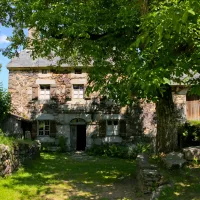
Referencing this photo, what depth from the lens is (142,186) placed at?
26.8ft

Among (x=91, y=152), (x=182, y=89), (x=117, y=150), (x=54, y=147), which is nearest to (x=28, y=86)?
(x=54, y=147)

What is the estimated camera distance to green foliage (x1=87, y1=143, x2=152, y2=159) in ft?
65.4

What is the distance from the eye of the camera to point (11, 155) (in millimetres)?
10781

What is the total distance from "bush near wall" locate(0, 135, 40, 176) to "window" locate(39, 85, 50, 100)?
8.26 m

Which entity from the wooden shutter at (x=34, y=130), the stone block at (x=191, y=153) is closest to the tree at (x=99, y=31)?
the stone block at (x=191, y=153)

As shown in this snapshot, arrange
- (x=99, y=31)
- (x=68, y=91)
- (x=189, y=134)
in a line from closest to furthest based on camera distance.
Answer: (x=99, y=31), (x=189, y=134), (x=68, y=91)

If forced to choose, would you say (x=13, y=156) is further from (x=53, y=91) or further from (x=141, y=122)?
(x=141, y=122)

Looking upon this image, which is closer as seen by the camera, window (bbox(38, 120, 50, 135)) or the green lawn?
the green lawn

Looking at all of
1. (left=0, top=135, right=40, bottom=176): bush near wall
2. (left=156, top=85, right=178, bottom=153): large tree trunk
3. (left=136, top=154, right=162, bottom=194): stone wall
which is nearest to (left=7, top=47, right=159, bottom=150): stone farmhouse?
(left=0, top=135, right=40, bottom=176): bush near wall

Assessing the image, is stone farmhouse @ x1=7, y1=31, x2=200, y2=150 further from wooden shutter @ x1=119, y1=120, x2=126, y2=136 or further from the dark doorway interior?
the dark doorway interior

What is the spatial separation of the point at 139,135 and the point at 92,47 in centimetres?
1160

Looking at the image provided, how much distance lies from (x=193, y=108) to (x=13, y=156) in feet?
47.8

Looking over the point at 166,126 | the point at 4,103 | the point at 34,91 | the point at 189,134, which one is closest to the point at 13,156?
the point at 166,126

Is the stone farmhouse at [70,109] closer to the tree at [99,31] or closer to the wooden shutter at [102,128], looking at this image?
the wooden shutter at [102,128]
